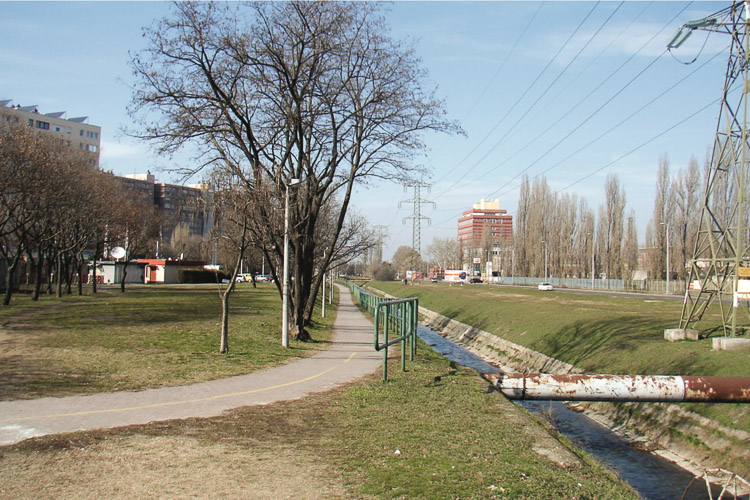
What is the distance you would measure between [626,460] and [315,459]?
684 centimetres

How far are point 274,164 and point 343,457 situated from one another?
47.8 feet

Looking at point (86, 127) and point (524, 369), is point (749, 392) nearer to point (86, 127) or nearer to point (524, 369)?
point (524, 369)

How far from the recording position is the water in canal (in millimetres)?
8969

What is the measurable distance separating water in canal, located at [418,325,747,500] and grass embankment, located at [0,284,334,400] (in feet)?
22.2

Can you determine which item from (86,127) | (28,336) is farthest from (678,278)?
(86,127)

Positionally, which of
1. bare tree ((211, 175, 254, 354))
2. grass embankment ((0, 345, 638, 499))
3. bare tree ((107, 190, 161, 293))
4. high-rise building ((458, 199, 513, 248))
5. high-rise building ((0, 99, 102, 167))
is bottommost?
grass embankment ((0, 345, 638, 499))

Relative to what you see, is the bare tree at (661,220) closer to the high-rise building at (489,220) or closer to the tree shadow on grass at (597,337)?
the tree shadow on grass at (597,337)

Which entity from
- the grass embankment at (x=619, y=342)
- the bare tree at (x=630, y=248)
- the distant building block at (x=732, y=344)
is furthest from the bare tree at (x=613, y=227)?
the distant building block at (x=732, y=344)

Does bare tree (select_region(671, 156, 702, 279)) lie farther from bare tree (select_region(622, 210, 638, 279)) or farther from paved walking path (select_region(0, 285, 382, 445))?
paved walking path (select_region(0, 285, 382, 445))

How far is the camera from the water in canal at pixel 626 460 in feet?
29.4

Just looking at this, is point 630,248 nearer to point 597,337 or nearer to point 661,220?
point 661,220

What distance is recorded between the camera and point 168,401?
928 centimetres

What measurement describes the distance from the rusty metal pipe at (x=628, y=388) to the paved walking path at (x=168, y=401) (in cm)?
475

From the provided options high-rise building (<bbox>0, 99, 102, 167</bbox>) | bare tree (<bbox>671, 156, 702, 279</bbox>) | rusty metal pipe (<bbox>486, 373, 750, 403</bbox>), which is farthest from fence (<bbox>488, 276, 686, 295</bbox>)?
high-rise building (<bbox>0, 99, 102, 167</bbox>)
